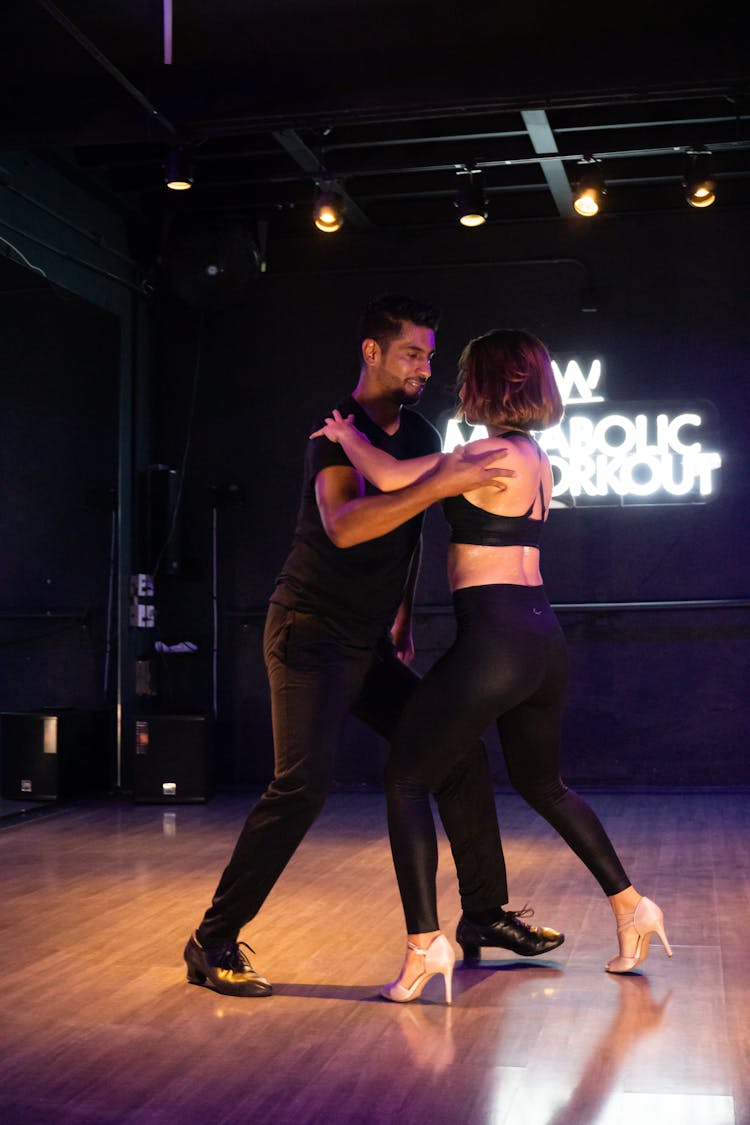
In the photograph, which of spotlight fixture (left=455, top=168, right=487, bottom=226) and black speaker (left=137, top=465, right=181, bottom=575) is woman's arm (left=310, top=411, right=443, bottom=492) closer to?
spotlight fixture (left=455, top=168, right=487, bottom=226)

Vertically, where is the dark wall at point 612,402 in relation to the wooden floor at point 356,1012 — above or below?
above

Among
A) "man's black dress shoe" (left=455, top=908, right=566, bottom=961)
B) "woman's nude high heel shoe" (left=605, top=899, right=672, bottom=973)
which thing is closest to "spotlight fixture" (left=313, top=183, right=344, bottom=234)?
"man's black dress shoe" (left=455, top=908, right=566, bottom=961)

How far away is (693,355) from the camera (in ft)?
26.5

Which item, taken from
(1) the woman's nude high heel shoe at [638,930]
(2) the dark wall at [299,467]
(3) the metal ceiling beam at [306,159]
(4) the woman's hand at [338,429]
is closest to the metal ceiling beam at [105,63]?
(3) the metal ceiling beam at [306,159]

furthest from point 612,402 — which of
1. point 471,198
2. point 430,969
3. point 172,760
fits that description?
point 430,969

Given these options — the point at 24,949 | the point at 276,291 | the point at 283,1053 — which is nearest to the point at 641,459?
the point at 276,291

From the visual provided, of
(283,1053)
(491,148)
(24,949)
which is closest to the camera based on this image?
(283,1053)

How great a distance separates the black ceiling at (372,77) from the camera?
5539 mm

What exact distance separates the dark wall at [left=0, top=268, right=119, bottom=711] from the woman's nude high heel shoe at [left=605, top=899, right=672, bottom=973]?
5.33 m

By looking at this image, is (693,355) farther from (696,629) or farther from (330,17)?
(330,17)

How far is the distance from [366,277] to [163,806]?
3601 mm

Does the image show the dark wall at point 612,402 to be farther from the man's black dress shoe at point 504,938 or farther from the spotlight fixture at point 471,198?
the man's black dress shoe at point 504,938

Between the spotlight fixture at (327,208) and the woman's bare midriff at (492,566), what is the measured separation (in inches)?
170

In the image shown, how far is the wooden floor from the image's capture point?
2.40 meters
